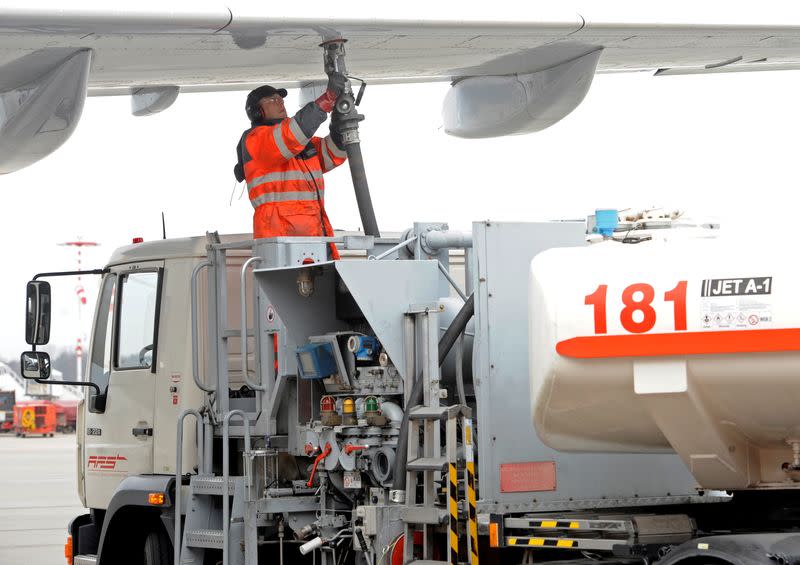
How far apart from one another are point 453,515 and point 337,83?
4230 millimetres

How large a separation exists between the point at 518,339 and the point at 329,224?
2552 mm

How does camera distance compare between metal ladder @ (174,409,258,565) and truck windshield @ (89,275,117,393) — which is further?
truck windshield @ (89,275,117,393)

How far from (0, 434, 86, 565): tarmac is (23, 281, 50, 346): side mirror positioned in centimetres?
587

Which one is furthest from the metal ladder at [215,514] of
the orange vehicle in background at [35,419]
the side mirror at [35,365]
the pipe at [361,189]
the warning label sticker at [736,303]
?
the orange vehicle in background at [35,419]

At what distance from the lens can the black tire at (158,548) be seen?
8.34 m

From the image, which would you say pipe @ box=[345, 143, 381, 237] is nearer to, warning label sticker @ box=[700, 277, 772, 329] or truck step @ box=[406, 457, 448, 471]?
truck step @ box=[406, 457, 448, 471]

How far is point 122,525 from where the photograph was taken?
8.49m

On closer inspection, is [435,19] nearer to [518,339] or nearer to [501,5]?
[501,5]

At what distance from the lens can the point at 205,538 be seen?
299 inches

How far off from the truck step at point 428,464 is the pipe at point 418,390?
7 centimetres

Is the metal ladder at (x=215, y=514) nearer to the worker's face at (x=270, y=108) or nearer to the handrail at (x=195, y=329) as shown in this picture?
the handrail at (x=195, y=329)

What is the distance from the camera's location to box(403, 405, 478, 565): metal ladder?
20.1ft

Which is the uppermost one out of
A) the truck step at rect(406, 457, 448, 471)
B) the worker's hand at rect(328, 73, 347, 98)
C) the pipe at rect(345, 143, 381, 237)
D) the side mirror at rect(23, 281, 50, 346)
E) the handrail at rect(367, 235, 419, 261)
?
the worker's hand at rect(328, 73, 347, 98)

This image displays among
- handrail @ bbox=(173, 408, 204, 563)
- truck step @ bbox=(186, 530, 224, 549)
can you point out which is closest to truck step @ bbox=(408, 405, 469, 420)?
truck step @ bbox=(186, 530, 224, 549)
